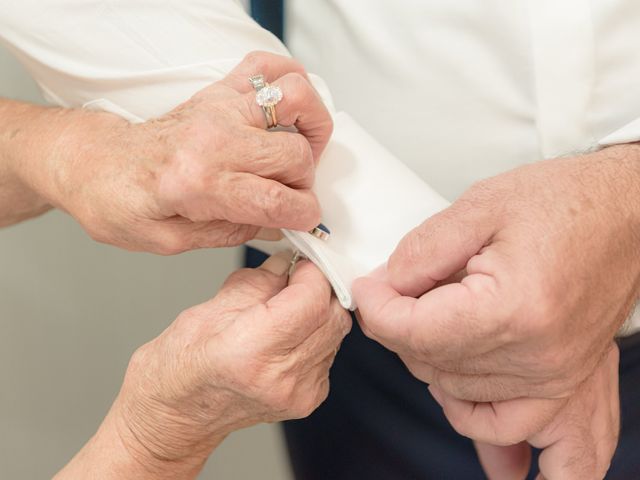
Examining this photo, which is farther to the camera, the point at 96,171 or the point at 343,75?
the point at 343,75

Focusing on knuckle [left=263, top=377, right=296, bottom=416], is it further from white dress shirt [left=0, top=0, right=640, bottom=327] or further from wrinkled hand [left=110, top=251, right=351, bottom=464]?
white dress shirt [left=0, top=0, right=640, bottom=327]

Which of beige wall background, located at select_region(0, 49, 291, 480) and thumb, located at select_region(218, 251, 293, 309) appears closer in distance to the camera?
thumb, located at select_region(218, 251, 293, 309)

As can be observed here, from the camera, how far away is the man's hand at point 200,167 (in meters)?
0.48

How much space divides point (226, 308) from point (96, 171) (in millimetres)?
155

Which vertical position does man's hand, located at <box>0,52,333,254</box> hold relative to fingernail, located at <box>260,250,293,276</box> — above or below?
above

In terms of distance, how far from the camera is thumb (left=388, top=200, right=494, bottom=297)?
0.48 m

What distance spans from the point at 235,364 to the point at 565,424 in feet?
0.90

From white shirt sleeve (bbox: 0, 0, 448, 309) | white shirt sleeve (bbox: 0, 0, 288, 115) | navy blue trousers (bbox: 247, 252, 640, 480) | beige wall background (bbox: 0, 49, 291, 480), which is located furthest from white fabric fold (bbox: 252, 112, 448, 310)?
beige wall background (bbox: 0, 49, 291, 480)

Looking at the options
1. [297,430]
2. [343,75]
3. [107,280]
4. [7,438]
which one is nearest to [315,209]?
[343,75]

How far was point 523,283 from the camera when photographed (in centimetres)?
45

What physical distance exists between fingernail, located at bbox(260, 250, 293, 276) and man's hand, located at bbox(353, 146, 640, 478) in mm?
89

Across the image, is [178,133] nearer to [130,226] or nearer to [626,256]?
[130,226]

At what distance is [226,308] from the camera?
556 millimetres

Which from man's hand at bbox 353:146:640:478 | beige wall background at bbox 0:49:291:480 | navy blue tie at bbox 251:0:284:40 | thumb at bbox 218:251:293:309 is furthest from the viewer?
beige wall background at bbox 0:49:291:480
